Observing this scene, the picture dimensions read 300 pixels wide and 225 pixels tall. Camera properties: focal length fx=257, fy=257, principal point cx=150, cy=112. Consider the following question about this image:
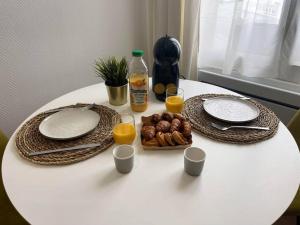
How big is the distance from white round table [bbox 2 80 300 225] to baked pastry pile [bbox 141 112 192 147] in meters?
0.04

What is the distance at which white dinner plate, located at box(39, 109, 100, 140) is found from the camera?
0.93 metres

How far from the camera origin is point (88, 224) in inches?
24.9

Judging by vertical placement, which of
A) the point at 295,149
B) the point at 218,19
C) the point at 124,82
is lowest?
the point at 295,149

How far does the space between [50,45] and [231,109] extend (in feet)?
3.83

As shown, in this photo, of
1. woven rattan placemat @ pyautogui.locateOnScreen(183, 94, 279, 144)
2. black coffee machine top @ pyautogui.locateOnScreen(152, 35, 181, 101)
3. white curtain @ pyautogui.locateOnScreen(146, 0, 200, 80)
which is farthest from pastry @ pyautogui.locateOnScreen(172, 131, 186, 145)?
white curtain @ pyautogui.locateOnScreen(146, 0, 200, 80)

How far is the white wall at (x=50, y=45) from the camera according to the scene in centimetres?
145

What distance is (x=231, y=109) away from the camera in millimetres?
1094

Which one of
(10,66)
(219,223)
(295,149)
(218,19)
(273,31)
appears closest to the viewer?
(219,223)

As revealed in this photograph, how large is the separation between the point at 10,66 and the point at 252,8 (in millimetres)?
1470

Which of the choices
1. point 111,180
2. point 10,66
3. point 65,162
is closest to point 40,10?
point 10,66

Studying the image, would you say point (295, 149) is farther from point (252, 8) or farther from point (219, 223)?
point (252, 8)

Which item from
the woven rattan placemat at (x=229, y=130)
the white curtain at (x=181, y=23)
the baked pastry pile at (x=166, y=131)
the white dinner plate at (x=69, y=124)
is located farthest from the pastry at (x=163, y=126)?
the white curtain at (x=181, y=23)

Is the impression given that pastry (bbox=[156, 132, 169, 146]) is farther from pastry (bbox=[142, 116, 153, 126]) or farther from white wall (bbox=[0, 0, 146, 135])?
white wall (bbox=[0, 0, 146, 135])

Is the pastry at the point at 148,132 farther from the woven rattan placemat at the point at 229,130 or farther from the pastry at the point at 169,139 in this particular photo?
the woven rattan placemat at the point at 229,130
